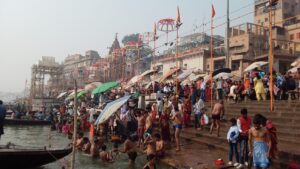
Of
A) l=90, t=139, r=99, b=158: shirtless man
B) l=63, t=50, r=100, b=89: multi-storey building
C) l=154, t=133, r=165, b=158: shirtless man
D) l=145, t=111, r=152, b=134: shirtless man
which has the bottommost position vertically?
l=90, t=139, r=99, b=158: shirtless man

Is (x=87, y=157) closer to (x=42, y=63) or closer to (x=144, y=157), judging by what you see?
(x=144, y=157)

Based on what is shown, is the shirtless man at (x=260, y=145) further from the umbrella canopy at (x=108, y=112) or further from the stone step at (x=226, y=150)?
the umbrella canopy at (x=108, y=112)

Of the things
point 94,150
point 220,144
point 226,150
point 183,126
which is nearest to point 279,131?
point 226,150

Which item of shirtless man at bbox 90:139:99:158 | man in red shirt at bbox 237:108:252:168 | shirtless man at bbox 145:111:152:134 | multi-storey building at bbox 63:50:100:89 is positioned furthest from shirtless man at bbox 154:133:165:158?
multi-storey building at bbox 63:50:100:89

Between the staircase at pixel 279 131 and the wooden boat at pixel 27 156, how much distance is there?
567cm

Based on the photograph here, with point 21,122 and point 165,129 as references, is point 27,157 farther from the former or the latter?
point 21,122

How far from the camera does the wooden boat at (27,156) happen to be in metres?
11.0

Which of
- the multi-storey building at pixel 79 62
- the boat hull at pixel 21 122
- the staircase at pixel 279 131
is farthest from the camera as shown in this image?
the multi-storey building at pixel 79 62

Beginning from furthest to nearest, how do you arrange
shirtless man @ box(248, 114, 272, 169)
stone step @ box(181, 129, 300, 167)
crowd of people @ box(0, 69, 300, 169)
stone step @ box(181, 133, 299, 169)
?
stone step @ box(181, 129, 300, 167), stone step @ box(181, 133, 299, 169), crowd of people @ box(0, 69, 300, 169), shirtless man @ box(248, 114, 272, 169)

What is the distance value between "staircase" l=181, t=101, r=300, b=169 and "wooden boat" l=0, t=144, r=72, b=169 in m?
5.67

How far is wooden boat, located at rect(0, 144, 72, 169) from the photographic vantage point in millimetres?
11031

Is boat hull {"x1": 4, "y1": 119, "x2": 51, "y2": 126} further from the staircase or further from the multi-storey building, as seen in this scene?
the multi-storey building

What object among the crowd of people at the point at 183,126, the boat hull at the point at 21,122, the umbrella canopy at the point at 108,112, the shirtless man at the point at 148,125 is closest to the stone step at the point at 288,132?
the crowd of people at the point at 183,126

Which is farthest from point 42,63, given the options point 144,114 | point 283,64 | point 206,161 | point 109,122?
point 206,161
